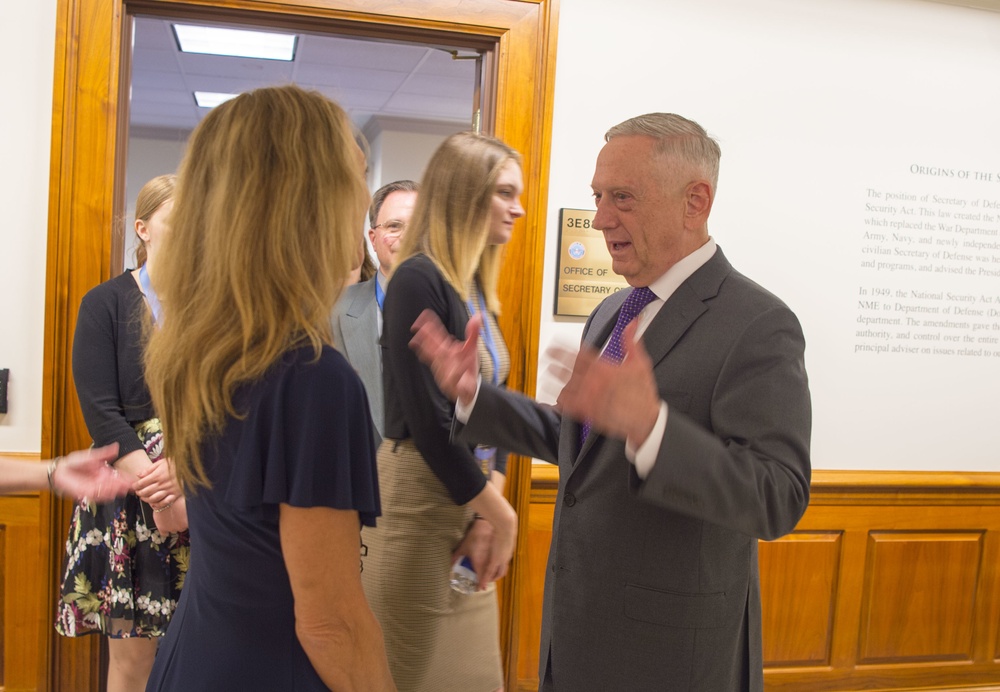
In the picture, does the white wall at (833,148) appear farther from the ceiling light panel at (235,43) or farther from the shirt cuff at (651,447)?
the ceiling light panel at (235,43)

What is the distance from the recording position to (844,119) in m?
3.38

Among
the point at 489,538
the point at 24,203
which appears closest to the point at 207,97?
the point at 24,203

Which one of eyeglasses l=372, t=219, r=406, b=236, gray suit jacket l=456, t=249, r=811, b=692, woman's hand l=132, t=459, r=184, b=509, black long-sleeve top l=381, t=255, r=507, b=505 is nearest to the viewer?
gray suit jacket l=456, t=249, r=811, b=692

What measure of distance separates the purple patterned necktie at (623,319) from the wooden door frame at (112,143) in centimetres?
134

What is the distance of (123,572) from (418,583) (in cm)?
110

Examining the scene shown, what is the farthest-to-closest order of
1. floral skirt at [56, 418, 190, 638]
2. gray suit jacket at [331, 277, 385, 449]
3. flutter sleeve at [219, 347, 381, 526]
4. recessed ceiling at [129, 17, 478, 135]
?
recessed ceiling at [129, 17, 478, 135] → gray suit jacket at [331, 277, 385, 449] → floral skirt at [56, 418, 190, 638] → flutter sleeve at [219, 347, 381, 526]

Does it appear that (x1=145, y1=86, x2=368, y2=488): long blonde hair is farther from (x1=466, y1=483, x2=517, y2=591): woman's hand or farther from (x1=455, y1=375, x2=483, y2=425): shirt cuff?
(x1=466, y1=483, x2=517, y2=591): woman's hand

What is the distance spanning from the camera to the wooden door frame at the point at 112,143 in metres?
2.83

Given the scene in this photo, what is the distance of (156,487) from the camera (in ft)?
7.57

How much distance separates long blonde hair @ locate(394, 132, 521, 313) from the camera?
6.47ft

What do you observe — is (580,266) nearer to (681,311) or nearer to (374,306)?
(374,306)

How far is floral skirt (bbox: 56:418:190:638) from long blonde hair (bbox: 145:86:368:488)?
4.69ft

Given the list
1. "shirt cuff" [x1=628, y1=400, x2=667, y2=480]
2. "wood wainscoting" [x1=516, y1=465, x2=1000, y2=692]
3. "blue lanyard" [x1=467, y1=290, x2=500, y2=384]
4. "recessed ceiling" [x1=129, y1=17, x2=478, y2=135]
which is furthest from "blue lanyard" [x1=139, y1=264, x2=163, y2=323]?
"recessed ceiling" [x1=129, y1=17, x2=478, y2=135]

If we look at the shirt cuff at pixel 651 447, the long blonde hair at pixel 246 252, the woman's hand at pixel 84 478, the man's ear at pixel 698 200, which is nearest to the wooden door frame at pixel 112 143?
the woman's hand at pixel 84 478
